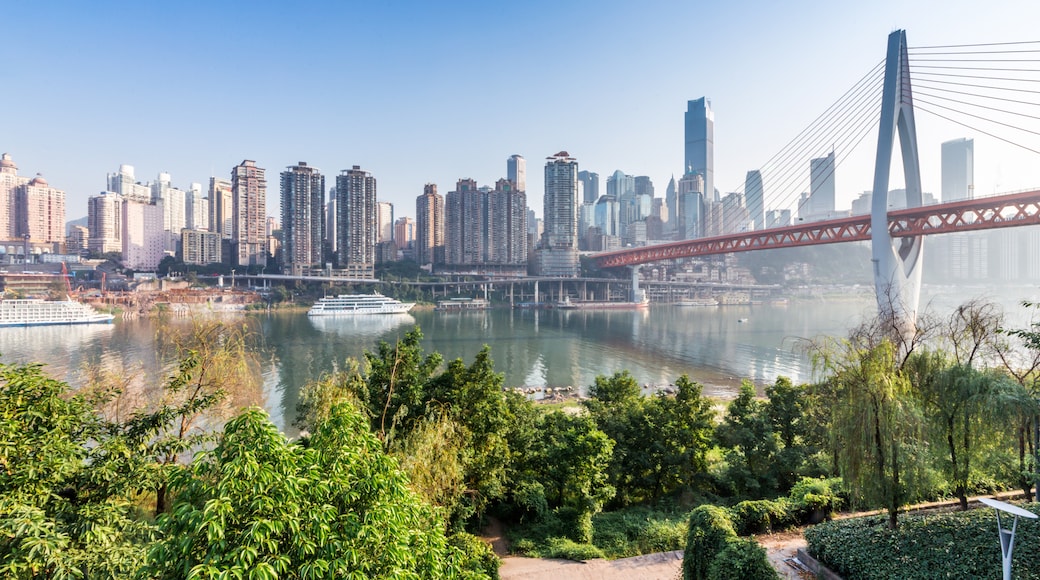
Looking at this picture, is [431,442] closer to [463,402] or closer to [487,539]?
[463,402]

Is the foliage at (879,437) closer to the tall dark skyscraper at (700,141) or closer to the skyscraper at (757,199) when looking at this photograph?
the skyscraper at (757,199)

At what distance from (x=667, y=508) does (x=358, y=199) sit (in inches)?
1953

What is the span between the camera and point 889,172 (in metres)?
16.3

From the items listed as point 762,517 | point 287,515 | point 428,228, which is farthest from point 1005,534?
point 428,228

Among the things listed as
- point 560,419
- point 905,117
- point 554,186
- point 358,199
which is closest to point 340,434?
point 560,419

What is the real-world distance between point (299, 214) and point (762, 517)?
168 feet

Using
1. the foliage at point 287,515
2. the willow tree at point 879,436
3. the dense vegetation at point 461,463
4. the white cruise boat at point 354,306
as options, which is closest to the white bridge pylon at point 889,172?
the dense vegetation at point 461,463

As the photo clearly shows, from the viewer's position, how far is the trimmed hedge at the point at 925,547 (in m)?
3.90

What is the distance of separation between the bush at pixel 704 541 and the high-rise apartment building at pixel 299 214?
2006 inches

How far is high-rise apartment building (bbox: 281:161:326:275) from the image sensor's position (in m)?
48.8

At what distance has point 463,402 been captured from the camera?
6.49 metres

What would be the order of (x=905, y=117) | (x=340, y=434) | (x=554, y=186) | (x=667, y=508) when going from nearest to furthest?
(x=340, y=434) → (x=667, y=508) → (x=905, y=117) → (x=554, y=186)

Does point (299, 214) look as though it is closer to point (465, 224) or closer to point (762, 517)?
point (465, 224)

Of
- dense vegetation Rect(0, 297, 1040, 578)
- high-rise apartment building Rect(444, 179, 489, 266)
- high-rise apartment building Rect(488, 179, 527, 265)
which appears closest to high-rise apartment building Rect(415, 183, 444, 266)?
high-rise apartment building Rect(444, 179, 489, 266)
